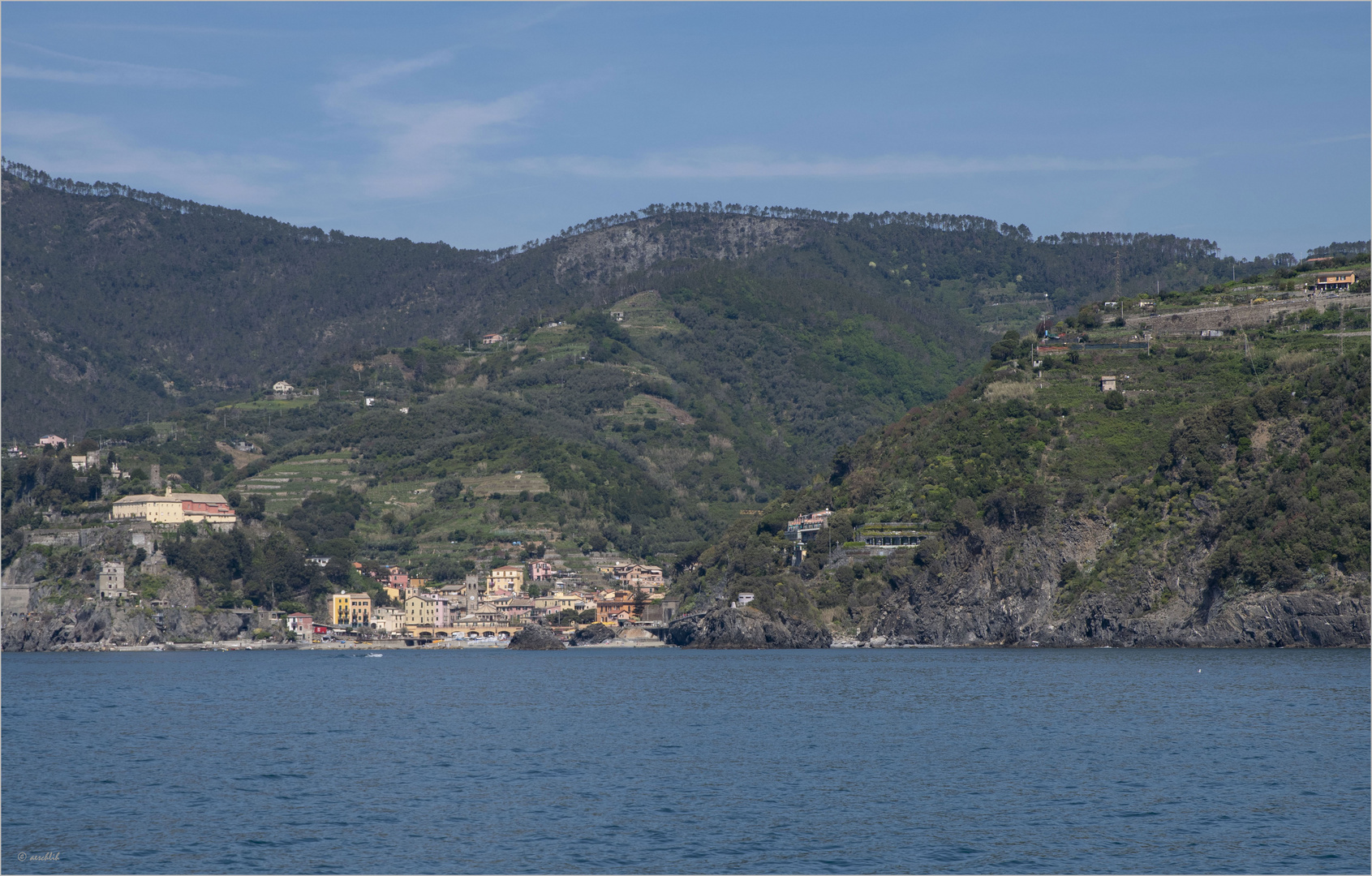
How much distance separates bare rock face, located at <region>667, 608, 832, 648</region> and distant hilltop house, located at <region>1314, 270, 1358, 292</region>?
54.8 m

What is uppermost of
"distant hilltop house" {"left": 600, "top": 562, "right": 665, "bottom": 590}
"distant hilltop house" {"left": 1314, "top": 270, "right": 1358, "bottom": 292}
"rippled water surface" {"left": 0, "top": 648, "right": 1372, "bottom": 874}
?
"distant hilltop house" {"left": 1314, "top": 270, "right": 1358, "bottom": 292}

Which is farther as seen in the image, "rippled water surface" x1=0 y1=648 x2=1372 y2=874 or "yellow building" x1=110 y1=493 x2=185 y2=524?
"yellow building" x1=110 y1=493 x2=185 y2=524

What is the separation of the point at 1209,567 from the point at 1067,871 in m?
69.5

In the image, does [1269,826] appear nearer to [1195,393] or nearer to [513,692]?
[513,692]

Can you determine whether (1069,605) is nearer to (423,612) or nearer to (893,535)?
(893,535)

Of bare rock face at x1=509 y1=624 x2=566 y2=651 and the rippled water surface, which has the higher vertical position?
the rippled water surface

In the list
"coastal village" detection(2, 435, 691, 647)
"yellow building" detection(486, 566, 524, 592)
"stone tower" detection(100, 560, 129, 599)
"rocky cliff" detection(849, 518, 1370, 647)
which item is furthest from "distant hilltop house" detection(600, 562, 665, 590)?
"stone tower" detection(100, 560, 129, 599)

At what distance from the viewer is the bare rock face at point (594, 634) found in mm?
138750

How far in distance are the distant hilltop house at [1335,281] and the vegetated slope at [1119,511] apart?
8.23m

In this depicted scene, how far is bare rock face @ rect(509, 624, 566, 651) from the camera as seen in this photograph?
13638cm

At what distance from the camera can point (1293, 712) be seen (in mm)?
52094

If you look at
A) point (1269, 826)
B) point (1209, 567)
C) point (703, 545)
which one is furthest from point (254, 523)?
point (1269, 826)

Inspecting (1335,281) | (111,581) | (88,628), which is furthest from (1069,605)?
(88,628)

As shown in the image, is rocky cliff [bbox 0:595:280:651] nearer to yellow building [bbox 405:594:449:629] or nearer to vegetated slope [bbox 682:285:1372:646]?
yellow building [bbox 405:594:449:629]
